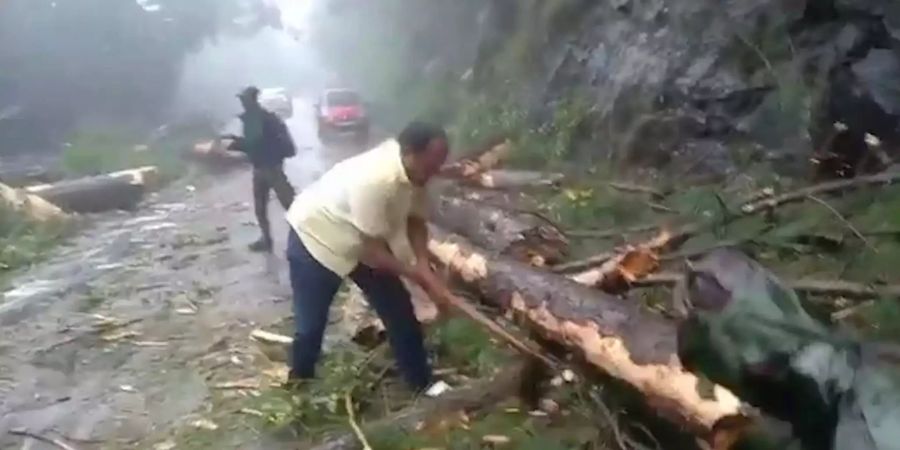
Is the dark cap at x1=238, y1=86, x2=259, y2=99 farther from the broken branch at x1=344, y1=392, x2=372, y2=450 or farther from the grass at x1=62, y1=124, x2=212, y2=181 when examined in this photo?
the grass at x1=62, y1=124, x2=212, y2=181

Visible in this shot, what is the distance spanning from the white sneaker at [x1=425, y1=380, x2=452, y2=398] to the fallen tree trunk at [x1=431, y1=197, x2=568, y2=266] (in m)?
0.95

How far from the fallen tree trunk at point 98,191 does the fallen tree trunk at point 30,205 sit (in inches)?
16.3

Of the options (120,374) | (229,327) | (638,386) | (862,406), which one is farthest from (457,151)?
(862,406)

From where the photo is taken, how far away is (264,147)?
7379 mm

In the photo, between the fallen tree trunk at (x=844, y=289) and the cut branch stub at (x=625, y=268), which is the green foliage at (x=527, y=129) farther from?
the fallen tree trunk at (x=844, y=289)

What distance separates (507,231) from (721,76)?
112 inches

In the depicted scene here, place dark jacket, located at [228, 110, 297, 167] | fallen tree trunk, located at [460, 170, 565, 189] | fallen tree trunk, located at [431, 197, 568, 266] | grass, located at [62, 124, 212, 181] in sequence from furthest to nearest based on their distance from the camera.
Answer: grass, located at [62, 124, 212, 181] → fallen tree trunk, located at [460, 170, 565, 189] → dark jacket, located at [228, 110, 297, 167] → fallen tree trunk, located at [431, 197, 568, 266]

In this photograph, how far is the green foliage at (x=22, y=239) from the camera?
813 cm

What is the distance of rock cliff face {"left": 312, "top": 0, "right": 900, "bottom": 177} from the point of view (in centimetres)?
625

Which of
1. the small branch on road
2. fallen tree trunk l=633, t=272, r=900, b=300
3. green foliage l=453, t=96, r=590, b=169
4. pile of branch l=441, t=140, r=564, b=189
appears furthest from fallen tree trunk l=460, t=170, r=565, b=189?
the small branch on road

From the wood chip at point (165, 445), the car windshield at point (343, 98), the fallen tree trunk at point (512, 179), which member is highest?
the wood chip at point (165, 445)

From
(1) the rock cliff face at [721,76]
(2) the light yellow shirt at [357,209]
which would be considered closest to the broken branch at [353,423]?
(2) the light yellow shirt at [357,209]

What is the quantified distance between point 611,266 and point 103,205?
7748mm

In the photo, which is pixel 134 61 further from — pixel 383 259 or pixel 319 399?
pixel 383 259
